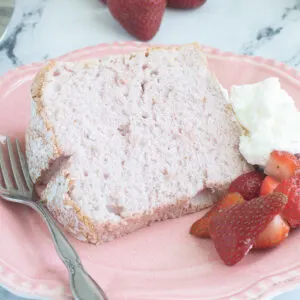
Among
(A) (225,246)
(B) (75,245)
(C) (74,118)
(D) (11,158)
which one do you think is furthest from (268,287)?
(D) (11,158)

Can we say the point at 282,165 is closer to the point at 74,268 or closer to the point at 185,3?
the point at 74,268

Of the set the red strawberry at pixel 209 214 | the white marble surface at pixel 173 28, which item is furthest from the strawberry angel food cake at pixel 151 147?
the white marble surface at pixel 173 28

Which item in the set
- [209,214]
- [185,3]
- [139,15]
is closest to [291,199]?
[209,214]

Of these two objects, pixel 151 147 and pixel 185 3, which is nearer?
pixel 151 147

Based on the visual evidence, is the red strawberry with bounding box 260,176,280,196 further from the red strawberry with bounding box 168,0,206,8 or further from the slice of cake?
the red strawberry with bounding box 168,0,206,8

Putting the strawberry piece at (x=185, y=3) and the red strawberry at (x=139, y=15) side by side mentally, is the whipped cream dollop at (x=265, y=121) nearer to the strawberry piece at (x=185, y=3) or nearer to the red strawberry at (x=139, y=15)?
the red strawberry at (x=139, y=15)

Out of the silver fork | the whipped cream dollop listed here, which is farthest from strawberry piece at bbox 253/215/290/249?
the silver fork
